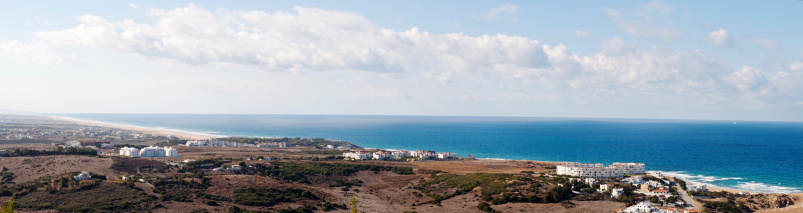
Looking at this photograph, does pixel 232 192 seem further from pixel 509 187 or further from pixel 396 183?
pixel 509 187

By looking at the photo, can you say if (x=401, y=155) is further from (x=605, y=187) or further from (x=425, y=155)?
(x=605, y=187)

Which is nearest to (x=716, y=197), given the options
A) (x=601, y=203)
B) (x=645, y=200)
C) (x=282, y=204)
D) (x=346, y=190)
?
(x=645, y=200)

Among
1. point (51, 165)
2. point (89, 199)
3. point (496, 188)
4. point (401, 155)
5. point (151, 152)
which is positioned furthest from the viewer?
point (401, 155)

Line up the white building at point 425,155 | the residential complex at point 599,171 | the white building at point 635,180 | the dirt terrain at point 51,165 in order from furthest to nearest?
the white building at point 425,155 → the residential complex at point 599,171 → the white building at point 635,180 → the dirt terrain at point 51,165

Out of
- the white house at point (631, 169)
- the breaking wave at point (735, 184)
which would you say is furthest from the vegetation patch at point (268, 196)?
the breaking wave at point (735, 184)

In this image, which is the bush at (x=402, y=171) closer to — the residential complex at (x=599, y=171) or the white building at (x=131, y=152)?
the residential complex at (x=599, y=171)

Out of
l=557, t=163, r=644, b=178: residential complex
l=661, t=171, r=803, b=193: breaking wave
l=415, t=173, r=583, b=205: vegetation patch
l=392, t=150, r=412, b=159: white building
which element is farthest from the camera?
l=392, t=150, r=412, b=159: white building

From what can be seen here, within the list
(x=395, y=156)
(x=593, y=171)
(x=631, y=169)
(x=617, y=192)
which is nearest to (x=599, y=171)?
(x=593, y=171)

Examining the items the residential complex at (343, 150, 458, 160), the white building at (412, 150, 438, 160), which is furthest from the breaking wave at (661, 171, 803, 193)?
the white building at (412, 150, 438, 160)

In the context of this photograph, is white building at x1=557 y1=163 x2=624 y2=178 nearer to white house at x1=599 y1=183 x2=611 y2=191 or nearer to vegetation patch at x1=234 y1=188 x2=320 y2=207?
white house at x1=599 y1=183 x2=611 y2=191

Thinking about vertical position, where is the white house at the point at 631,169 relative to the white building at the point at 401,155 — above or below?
above

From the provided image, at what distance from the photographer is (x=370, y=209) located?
158 ft

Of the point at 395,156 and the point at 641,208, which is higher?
the point at 641,208

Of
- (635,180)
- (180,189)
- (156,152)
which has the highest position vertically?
(156,152)
